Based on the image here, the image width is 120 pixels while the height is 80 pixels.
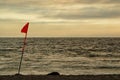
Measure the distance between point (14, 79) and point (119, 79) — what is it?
5.50m

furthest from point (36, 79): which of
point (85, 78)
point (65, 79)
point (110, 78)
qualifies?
point (110, 78)

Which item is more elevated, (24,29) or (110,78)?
(24,29)

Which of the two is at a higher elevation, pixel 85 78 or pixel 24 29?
pixel 24 29

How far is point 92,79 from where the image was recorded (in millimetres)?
16406

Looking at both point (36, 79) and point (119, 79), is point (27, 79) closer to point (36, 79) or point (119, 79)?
point (36, 79)

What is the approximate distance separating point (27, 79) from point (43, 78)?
2.91ft

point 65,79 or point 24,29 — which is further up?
point 24,29

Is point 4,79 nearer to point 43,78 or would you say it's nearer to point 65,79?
point 43,78

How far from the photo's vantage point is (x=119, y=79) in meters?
16.4

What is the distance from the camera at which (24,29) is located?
1702cm

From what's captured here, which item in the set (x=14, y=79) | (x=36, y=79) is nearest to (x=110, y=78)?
(x=36, y=79)

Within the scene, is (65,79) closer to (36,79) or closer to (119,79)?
(36,79)

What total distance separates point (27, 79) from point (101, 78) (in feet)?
13.1

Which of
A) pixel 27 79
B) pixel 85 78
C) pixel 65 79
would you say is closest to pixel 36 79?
pixel 27 79
